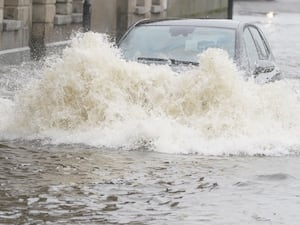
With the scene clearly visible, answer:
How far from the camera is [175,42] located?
13.1 meters

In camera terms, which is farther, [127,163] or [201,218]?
[127,163]

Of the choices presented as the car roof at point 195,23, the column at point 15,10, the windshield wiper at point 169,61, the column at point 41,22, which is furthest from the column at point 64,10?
the windshield wiper at point 169,61

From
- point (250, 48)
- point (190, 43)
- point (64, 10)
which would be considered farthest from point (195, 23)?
point (64, 10)

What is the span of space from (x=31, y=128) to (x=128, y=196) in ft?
Answer: 11.1

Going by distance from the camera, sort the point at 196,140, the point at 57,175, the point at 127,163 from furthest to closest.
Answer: the point at 196,140, the point at 127,163, the point at 57,175

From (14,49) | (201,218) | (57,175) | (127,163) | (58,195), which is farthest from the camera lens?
(14,49)

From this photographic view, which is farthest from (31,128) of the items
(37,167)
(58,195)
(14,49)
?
(14,49)

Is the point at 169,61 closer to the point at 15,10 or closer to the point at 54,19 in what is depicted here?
the point at 15,10

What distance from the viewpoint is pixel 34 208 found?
7816mm

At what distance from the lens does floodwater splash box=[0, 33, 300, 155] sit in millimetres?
11070

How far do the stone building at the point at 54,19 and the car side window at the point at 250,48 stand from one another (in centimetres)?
899

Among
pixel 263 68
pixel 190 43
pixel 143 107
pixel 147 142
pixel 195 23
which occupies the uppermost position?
pixel 195 23

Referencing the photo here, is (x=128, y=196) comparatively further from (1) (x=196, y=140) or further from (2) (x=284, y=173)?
(1) (x=196, y=140)

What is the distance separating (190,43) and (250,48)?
103 centimetres
